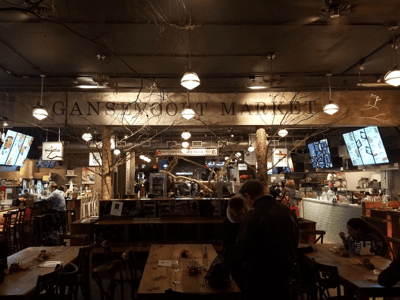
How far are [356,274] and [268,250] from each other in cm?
119

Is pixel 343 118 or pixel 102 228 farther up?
pixel 343 118

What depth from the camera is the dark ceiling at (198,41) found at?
4.68 metres

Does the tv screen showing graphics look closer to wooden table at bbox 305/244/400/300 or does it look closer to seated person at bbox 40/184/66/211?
wooden table at bbox 305/244/400/300

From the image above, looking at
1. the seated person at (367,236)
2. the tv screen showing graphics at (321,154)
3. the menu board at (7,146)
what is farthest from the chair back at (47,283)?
the tv screen showing graphics at (321,154)

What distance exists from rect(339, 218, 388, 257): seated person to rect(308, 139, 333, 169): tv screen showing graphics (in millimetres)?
8780

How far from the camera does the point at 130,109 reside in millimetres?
7938

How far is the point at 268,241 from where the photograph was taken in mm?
2840

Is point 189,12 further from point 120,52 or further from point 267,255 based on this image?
point 267,255

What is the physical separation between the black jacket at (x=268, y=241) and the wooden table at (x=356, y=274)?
0.69m

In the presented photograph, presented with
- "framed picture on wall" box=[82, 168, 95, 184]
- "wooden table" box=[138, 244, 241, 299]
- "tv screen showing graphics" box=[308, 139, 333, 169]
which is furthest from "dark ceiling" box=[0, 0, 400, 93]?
"framed picture on wall" box=[82, 168, 95, 184]

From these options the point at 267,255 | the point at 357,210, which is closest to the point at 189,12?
the point at 267,255

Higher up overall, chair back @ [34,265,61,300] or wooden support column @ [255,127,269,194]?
wooden support column @ [255,127,269,194]

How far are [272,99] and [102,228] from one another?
4.83m

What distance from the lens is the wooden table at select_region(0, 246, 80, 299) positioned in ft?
9.80
